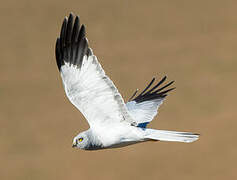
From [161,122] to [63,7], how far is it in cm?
1072

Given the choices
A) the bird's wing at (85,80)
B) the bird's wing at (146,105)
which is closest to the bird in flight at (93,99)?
the bird's wing at (85,80)

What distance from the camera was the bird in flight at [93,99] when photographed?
8.39 m

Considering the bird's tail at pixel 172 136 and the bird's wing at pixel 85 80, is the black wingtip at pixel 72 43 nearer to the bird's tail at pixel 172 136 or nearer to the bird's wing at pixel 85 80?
the bird's wing at pixel 85 80

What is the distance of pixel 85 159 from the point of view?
16.7 m

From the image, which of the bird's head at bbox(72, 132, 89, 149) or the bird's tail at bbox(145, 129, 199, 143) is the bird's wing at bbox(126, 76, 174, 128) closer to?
the bird's tail at bbox(145, 129, 199, 143)

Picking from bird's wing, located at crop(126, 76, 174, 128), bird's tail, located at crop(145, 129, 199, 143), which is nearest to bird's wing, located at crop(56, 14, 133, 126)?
bird's tail, located at crop(145, 129, 199, 143)

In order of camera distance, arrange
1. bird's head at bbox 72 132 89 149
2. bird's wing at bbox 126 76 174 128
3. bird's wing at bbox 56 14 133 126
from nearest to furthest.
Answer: bird's wing at bbox 56 14 133 126 < bird's head at bbox 72 132 89 149 < bird's wing at bbox 126 76 174 128

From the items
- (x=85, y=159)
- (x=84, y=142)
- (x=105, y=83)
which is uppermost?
(x=105, y=83)

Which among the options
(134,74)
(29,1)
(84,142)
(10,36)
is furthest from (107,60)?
(84,142)

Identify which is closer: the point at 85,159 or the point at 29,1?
the point at 85,159

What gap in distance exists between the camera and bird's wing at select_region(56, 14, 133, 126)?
27.5 ft

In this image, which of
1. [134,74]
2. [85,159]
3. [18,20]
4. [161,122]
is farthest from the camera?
[18,20]

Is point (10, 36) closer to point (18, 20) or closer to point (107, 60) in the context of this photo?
point (18, 20)

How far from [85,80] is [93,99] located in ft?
0.89
